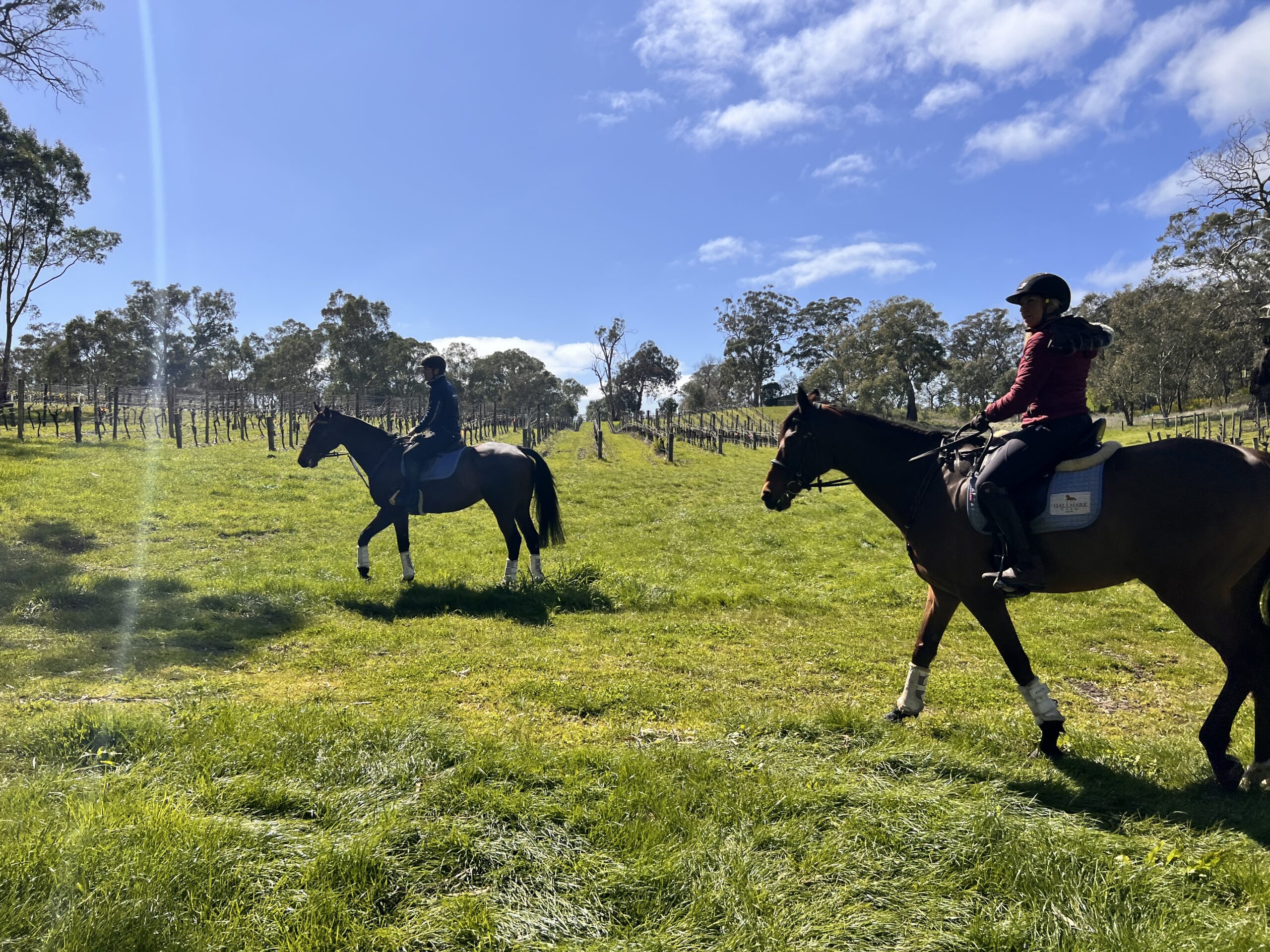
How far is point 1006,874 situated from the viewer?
2.73 m

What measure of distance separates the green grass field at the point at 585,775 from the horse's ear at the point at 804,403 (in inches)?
99.9

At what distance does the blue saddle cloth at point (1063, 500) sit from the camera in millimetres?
4168

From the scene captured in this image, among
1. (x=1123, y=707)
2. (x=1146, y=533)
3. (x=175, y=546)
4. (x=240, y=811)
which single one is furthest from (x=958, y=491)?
(x=175, y=546)

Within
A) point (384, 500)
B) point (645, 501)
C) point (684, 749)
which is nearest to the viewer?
point (684, 749)

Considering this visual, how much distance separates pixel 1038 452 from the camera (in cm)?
430

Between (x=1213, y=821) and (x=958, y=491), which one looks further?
(x=958, y=491)

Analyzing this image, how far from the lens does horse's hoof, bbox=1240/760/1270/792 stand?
12.1ft

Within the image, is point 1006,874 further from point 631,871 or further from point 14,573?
point 14,573

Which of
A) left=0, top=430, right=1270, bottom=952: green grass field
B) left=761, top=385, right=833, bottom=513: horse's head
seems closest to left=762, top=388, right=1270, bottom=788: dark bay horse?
left=0, top=430, right=1270, bottom=952: green grass field

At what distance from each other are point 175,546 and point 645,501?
11.4 m

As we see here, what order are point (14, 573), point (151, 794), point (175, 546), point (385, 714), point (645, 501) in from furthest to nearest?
point (645, 501), point (175, 546), point (14, 573), point (385, 714), point (151, 794)

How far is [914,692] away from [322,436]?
890 centimetres

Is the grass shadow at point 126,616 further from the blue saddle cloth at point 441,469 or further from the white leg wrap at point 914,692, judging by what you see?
the white leg wrap at point 914,692

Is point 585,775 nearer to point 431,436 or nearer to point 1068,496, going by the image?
point 1068,496
